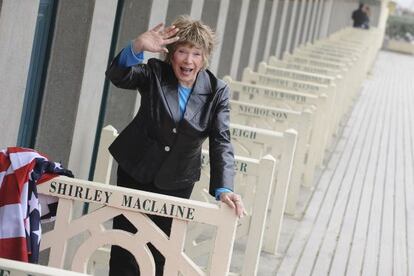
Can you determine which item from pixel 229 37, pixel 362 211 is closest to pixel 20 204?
pixel 362 211

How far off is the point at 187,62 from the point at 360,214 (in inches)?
209

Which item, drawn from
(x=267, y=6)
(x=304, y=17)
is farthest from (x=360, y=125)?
(x=304, y=17)

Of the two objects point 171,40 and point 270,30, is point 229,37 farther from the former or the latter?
point 171,40

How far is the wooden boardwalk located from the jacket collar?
8.89 feet

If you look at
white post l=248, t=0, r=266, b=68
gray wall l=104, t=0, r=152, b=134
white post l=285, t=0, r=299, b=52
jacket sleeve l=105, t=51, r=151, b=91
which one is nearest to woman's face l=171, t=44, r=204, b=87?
jacket sleeve l=105, t=51, r=151, b=91

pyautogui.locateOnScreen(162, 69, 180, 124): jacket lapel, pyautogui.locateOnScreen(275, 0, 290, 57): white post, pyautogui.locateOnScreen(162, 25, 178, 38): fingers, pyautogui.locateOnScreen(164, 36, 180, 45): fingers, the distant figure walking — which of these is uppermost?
the distant figure walking

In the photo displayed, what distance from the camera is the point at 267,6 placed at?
1573 centimetres

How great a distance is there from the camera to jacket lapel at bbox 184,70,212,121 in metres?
4.66

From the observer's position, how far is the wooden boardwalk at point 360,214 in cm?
763

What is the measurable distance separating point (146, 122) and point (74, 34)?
5.19 ft

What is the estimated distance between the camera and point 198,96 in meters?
4.66

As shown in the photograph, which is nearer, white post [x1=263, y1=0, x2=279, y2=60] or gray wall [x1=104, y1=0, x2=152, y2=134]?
gray wall [x1=104, y1=0, x2=152, y2=134]

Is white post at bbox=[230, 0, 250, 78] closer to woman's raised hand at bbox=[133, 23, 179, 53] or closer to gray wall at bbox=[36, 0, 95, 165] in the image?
gray wall at bbox=[36, 0, 95, 165]

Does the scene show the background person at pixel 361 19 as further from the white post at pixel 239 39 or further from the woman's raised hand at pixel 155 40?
the woman's raised hand at pixel 155 40
